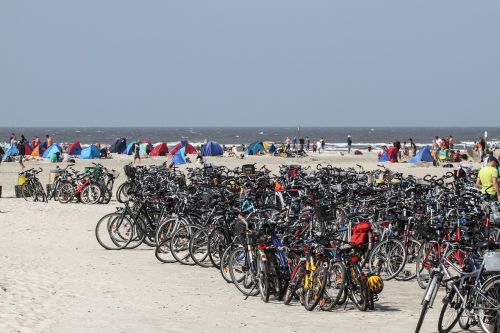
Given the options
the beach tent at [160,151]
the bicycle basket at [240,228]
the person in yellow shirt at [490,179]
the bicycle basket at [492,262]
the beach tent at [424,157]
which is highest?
the person in yellow shirt at [490,179]

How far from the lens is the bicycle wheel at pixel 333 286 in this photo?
9164 mm

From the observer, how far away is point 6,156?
44.3m

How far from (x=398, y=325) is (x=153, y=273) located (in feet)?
14.7

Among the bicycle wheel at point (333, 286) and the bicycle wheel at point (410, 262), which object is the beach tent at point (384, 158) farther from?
the bicycle wheel at point (333, 286)

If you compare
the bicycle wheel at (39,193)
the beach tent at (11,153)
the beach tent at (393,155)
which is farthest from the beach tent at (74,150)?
the bicycle wheel at (39,193)

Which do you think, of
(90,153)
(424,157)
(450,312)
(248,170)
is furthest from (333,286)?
(90,153)

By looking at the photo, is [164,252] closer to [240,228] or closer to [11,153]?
[240,228]

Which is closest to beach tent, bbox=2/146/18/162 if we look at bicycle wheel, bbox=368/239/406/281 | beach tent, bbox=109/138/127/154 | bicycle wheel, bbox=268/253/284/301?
beach tent, bbox=109/138/127/154

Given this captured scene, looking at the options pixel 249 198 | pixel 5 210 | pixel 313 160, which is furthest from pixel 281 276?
pixel 313 160

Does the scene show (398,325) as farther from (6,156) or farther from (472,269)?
(6,156)

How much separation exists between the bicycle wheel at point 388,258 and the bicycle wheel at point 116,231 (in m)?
4.89

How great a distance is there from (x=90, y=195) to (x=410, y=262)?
41.9 feet

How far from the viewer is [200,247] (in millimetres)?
12281

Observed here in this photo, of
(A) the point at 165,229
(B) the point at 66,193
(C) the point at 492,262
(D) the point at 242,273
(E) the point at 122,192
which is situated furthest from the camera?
(E) the point at 122,192
